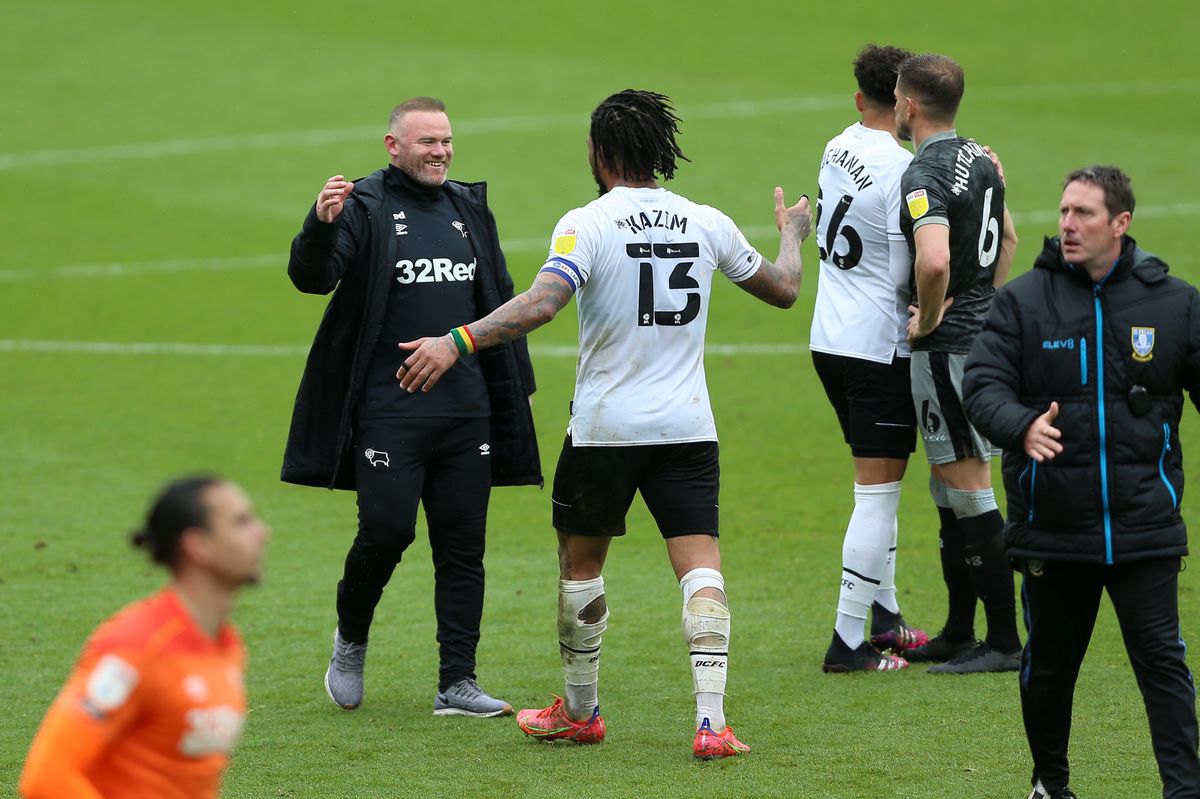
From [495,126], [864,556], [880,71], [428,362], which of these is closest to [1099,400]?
[428,362]

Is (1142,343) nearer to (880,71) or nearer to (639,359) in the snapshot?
(639,359)

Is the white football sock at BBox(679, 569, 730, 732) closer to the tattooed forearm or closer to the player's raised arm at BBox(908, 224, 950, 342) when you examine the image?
the tattooed forearm

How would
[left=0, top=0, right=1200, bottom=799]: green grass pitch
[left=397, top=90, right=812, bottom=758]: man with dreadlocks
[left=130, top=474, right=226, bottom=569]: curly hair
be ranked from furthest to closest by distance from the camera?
[left=0, top=0, right=1200, bottom=799]: green grass pitch, [left=397, top=90, right=812, bottom=758]: man with dreadlocks, [left=130, top=474, right=226, bottom=569]: curly hair

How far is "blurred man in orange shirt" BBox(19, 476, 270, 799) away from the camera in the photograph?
314 cm

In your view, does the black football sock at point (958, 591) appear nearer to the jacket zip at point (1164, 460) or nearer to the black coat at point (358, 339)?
the black coat at point (358, 339)

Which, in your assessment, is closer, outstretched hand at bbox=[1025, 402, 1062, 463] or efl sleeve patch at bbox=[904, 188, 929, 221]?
outstretched hand at bbox=[1025, 402, 1062, 463]

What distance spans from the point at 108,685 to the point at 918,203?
157 inches

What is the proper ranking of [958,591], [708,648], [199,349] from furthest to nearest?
1. [199,349]
2. [958,591]
3. [708,648]

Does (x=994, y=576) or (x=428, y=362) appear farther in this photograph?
(x=994, y=576)

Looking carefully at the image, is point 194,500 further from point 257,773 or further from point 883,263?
point 883,263

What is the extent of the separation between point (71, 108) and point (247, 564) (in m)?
23.4

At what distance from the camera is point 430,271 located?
20.7 ft

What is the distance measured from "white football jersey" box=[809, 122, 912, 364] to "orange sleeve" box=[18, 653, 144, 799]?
4.14m

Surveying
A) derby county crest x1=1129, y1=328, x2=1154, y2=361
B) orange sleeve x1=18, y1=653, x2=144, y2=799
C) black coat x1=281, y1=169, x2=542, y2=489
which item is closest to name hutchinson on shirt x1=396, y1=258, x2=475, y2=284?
black coat x1=281, y1=169, x2=542, y2=489
